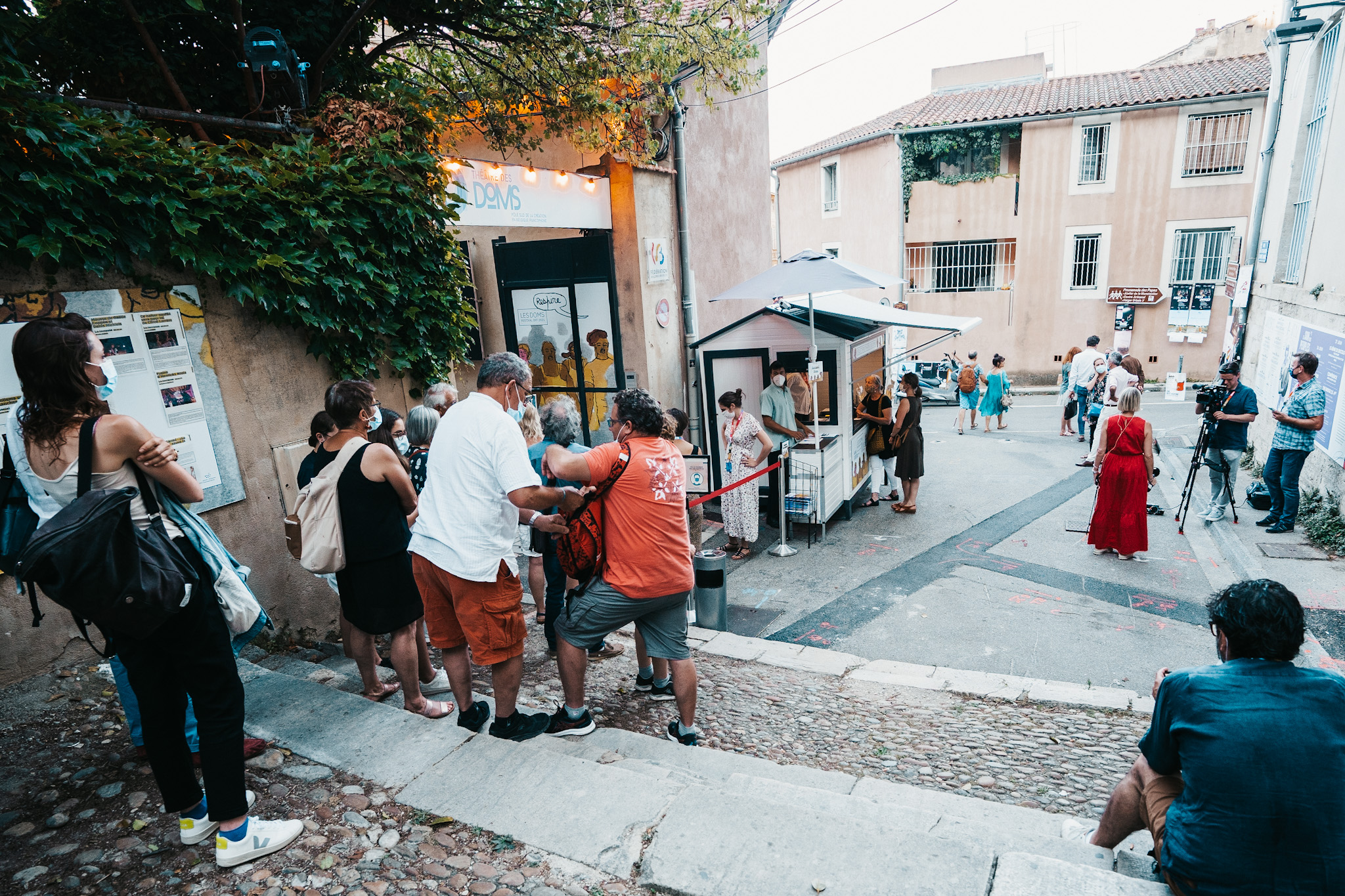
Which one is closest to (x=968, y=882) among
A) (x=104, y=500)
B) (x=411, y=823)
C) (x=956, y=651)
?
(x=411, y=823)

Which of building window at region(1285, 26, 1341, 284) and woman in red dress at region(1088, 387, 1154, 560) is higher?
building window at region(1285, 26, 1341, 284)

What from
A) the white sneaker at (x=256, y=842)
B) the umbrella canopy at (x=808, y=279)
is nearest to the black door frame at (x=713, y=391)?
the umbrella canopy at (x=808, y=279)

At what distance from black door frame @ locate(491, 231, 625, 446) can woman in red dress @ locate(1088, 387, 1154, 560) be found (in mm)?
5498

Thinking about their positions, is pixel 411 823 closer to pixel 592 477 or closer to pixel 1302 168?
pixel 592 477

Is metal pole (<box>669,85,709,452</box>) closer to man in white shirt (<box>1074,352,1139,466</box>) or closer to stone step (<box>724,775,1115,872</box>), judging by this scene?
man in white shirt (<box>1074,352,1139,466</box>)

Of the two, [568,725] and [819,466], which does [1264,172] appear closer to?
[819,466]

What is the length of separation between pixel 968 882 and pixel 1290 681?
3.68 feet

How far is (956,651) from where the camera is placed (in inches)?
212

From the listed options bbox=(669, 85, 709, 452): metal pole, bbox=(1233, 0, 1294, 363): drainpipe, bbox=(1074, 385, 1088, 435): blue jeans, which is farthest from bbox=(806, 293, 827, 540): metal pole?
bbox=(1233, 0, 1294, 363): drainpipe

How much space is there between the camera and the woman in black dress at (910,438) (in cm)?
866

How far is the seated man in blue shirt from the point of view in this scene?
1977 millimetres

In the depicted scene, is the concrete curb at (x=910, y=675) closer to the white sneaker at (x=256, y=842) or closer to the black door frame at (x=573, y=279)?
the white sneaker at (x=256, y=842)

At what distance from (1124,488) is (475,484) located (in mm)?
6499

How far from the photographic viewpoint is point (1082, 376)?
12.3m
